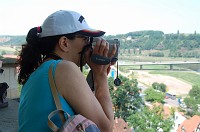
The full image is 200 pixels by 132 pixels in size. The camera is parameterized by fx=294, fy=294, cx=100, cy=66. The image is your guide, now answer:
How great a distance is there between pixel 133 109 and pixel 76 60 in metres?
3.78

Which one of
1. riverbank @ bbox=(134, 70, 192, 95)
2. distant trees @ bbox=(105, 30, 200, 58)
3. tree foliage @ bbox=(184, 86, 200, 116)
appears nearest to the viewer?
distant trees @ bbox=(105, 30, 200, 58)

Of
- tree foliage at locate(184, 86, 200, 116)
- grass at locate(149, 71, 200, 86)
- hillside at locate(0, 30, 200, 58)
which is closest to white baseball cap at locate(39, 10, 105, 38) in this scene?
hillside at locate(0, 30, 200, 58)

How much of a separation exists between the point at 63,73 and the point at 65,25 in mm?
106

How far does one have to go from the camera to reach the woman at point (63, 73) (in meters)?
0.47

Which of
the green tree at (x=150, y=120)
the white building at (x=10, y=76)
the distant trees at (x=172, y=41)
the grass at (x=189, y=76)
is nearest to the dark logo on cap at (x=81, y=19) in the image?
the white building at (x=10, y=76)

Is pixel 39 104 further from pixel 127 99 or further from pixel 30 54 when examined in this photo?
pixel 127 99

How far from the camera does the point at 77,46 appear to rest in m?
0.55

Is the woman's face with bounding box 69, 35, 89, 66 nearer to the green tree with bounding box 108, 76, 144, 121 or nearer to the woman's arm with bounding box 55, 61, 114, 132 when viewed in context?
the woman's arm with bounding box 55, 61, 114, 132

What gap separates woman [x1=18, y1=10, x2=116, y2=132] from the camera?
18.6 inches

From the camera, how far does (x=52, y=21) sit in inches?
21.6

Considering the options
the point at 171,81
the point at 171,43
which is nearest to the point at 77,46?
the point at 171,43

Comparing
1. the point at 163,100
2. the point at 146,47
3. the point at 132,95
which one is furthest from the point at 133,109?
the point at 163,100

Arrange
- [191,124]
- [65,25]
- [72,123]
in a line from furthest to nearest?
1. [191,124]
2. [65,25]
3. [72,123]

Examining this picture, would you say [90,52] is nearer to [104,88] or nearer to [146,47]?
[104,88]
